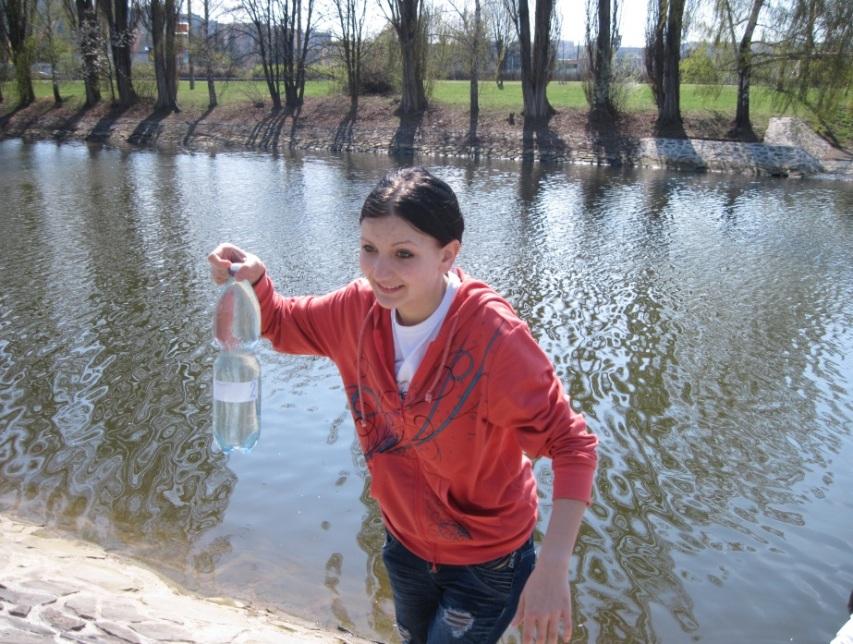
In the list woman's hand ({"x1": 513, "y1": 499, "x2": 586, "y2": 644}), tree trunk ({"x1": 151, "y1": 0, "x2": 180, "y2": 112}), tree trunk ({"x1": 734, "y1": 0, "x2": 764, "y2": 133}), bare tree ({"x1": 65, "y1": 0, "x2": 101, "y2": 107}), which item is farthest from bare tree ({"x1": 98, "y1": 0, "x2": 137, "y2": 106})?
woman's hand ({"x1": 513, "y1": 499, "x2": 586, "y2": 644})

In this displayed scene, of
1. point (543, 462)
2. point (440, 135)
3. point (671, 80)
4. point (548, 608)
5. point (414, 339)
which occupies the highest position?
point (671, 80)

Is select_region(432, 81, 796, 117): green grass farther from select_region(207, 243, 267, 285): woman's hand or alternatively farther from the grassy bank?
select_region(207, 243, 267, 285): woman's hand

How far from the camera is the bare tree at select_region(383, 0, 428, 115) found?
31.9 metres

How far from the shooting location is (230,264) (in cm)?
246

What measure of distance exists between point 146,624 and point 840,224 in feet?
51.8

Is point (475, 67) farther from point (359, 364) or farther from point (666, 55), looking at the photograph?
point (359, 364)

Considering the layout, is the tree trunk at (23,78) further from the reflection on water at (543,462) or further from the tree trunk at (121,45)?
the reflection on water at (543,462)

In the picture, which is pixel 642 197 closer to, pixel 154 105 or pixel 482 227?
pixel 482 227

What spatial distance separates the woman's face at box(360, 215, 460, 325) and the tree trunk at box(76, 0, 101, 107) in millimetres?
38995

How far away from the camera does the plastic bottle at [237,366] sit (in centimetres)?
240

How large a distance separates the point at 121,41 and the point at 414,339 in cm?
3916

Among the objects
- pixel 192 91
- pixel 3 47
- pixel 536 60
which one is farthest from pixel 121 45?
pixel 536 60

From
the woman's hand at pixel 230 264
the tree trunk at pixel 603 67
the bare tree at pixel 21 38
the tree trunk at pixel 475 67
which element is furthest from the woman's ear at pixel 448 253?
the bare tree at pixel 21 38

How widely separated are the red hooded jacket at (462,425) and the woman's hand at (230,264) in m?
0.26
